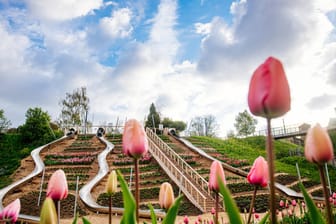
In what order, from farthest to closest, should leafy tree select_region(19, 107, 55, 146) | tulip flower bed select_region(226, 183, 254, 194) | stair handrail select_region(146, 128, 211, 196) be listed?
leafy tree select_region(19, 107, 55, 146) < stair handrail select_region(146, 128, 211, 196) < tulip flower bed select_region(226, 183, 254, 194)

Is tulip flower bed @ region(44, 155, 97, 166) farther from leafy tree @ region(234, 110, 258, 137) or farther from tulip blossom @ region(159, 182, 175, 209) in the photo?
leafy tree @ region(234, 110, 258, 137)

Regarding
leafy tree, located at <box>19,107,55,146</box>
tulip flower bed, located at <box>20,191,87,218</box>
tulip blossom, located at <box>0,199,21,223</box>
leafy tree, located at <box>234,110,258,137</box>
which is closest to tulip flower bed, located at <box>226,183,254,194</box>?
tulip flower bed, located at <box>20,191,87,218</box>

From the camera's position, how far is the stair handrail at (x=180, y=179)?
403 inches

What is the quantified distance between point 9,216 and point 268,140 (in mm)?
1160

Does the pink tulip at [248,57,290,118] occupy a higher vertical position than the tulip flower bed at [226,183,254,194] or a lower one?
higher

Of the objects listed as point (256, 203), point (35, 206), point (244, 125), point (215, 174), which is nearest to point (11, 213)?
point (215, 174)

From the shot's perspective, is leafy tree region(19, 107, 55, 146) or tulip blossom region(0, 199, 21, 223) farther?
leafy tree region(19, 107, 55, 146)

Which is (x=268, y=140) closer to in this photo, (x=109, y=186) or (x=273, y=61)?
(x=273, y=61)

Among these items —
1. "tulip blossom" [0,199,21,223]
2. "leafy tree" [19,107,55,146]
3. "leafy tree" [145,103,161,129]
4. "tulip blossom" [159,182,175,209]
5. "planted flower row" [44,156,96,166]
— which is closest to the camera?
"tulip blossom" [0,199,21,223]

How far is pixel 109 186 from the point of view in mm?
1268

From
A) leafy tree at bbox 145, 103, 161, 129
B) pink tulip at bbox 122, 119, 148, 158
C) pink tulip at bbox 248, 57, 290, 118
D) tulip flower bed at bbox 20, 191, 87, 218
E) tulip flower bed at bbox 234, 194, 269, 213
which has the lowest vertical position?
tulip flower bed at bbox 234, 194, 269, 213

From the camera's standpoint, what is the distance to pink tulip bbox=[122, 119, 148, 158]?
1067 mm

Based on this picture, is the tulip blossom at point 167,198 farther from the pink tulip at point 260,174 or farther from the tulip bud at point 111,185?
the pink tulip at point 260,174

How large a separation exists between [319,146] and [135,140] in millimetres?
633
